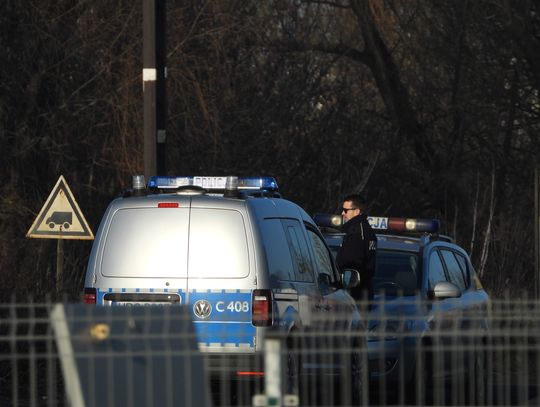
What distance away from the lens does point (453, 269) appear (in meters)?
14.0

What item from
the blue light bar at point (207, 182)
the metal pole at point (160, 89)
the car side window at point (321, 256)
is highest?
the metal pole at point (160, 89)

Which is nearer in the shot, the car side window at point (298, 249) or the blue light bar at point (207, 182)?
the blue light bar at point (207, 182)

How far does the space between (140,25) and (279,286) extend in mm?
10154

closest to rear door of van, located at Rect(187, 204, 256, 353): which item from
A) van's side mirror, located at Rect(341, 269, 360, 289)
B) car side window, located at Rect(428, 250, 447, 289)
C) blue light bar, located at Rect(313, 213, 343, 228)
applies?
van's side mirror, located at Rect(341, 269, 360, 289)

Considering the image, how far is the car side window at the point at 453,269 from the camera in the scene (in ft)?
45.5

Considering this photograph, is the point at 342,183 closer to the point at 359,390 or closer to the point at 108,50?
the point at 108,50

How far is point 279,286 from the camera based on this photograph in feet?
33.6

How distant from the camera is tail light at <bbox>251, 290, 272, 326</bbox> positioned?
393 inches

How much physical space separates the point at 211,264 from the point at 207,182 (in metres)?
0.83

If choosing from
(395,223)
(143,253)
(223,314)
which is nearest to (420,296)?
(395,223)

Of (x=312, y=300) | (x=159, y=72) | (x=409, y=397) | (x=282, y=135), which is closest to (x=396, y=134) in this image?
(x=282, y=135)

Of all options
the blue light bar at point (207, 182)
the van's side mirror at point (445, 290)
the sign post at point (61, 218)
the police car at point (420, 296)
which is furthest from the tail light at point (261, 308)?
the sign post at point (61, 218)

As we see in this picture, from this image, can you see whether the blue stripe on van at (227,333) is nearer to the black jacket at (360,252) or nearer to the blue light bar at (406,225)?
the black jacket at (360,252)

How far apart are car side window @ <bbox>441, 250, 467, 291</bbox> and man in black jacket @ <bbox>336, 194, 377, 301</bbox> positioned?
1.30 meters
